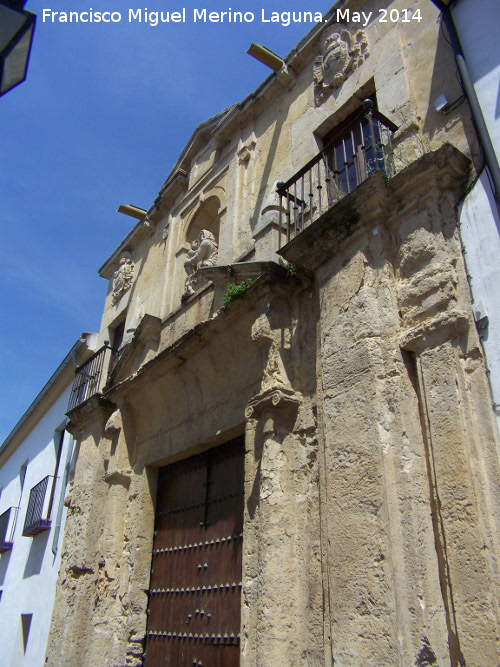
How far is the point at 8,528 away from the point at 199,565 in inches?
295

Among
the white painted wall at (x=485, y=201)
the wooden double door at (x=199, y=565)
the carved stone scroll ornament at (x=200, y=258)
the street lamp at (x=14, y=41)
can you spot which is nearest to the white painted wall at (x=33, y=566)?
the wooden double door at (x=199, y=565)

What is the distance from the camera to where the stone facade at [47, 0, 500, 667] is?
2.93 meters

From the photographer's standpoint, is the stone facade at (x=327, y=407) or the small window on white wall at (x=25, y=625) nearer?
the stone facade at (x=327, y=407)

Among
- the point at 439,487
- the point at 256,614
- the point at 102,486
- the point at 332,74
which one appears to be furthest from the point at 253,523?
the point at 332,74

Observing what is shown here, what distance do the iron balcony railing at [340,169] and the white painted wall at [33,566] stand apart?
582cm

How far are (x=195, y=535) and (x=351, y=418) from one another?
8.62ft

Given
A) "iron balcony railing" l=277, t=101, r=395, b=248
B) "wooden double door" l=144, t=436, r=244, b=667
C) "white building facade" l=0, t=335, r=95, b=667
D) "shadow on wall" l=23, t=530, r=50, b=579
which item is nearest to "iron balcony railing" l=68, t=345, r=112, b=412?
"white building facade" l=0, t=335, r=95, b=667

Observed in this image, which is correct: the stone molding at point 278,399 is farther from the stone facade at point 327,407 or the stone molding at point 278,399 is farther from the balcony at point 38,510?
the balcony at point 38,510

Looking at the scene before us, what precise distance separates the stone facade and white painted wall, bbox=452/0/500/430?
0.29 ft

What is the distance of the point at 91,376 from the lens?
8.23 m

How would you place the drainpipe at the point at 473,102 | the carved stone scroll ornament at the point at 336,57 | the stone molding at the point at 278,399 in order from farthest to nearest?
the carved stone scroll ornament at the point at 336,57
the stone molding at the point at 278,399
the drainpipe at the point at 473,102

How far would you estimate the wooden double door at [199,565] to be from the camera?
4676 mm

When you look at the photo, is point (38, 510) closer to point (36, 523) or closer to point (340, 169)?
point (36, 523)

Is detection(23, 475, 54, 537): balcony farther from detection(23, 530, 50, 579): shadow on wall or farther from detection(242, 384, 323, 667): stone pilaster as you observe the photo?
detection(242, 384, 323, 667): stone pilaster
